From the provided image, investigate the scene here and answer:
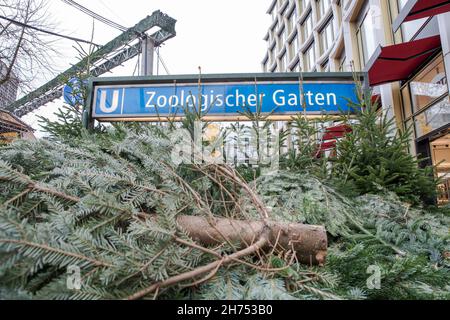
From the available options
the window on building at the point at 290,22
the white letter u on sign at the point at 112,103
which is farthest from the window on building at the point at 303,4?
the white letter u on sign at the point at 112,103

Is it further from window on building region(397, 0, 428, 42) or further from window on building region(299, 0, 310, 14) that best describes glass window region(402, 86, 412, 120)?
window on building region(299, 0, 310, 14)

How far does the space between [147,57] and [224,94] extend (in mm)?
6434

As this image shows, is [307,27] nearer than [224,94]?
No

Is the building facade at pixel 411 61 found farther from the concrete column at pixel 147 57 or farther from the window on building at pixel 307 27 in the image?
the window on building at pixel 307 27

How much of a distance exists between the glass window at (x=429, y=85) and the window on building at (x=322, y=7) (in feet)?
32.8

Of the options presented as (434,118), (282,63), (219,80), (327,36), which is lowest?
(219,80)

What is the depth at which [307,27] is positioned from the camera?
18953 mm

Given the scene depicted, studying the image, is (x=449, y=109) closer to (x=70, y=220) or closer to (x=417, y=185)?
(x=417, y=185)

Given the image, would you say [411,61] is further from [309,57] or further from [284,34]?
[284,34]

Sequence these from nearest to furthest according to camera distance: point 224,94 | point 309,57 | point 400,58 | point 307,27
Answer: point 224,94
point 400,58
point 309,57
point 307,27

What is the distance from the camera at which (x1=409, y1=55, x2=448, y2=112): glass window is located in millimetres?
5414

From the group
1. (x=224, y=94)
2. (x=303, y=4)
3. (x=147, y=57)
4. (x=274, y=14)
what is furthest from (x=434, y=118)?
(x=274, y=14)
